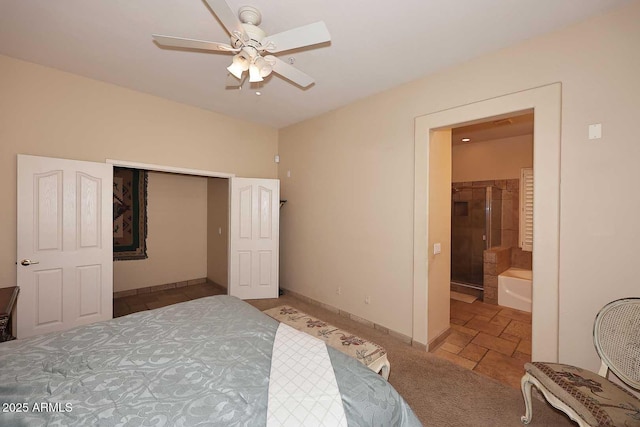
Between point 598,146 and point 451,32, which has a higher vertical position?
point 451,32

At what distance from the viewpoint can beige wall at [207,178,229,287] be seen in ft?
16.1

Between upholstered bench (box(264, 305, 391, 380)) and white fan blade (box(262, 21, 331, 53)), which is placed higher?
white fan blade (box(262, 21, 331, 53))

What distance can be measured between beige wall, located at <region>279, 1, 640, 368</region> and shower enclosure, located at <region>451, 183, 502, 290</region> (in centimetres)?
266

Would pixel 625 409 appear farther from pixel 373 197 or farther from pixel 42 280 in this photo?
pixel 42 280

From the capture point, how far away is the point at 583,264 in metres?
1.99

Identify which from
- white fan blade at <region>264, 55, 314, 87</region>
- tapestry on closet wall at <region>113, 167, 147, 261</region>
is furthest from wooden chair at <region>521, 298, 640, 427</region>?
tapestry on closet wall at <region>113, 167, 147, 261</region>

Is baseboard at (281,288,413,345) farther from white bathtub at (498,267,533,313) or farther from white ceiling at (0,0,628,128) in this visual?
white ceiling at (0,0,628,128)

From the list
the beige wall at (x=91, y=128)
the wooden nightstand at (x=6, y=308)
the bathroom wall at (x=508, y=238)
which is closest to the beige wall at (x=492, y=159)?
the bathroom wall at (x=508, y=238)

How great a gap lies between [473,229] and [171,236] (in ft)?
19.3

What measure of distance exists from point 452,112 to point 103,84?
401cm

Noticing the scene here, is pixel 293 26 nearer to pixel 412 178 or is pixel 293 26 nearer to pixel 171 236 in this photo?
Answer: pixel 412 178

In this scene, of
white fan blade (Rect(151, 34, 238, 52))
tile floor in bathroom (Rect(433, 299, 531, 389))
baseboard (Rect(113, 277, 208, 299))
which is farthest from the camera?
baseboard (Rect(113, 277, 208, 299))

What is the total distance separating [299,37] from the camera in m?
1.67

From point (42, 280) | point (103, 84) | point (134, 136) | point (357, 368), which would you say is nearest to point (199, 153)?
point (134, 136)
